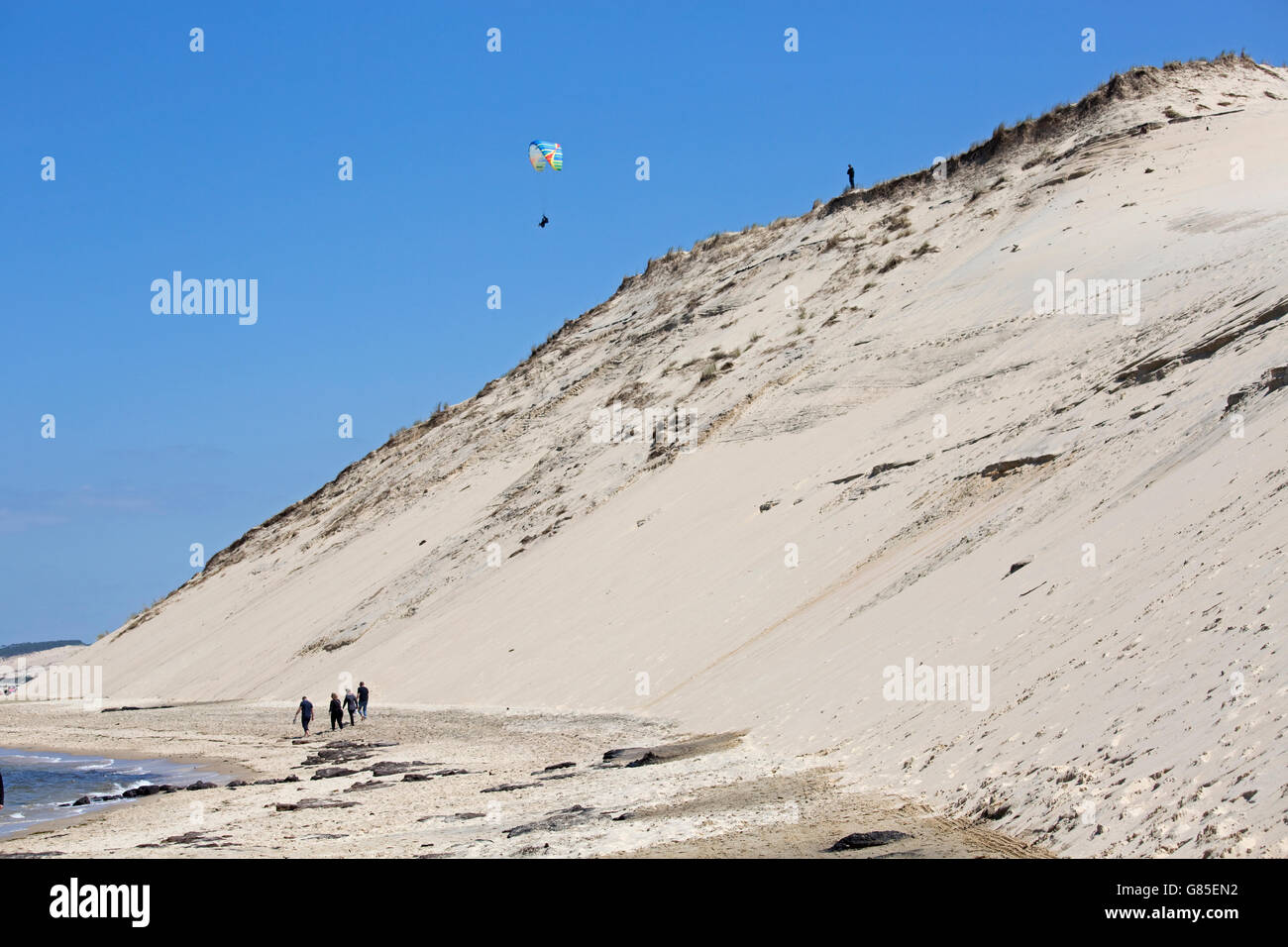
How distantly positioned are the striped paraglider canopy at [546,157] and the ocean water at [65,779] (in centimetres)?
2380

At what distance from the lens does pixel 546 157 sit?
41281 mm

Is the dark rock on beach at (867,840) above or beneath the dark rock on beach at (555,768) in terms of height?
above

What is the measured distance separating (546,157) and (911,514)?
925 inches

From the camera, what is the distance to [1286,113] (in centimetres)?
3706

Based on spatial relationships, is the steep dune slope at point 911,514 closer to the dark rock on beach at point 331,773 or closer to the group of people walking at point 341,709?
the group of people walking at point 341,709

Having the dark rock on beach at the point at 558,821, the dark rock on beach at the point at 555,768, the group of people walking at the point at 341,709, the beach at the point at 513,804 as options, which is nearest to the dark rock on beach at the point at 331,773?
the beach at the point at 513,804

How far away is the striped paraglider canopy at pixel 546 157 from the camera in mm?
41188

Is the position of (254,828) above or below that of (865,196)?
below

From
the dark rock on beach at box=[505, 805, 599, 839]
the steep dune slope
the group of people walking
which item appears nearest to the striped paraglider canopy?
the steep dune slope

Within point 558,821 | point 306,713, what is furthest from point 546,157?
point 558,821

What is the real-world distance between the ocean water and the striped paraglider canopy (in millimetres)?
23799
